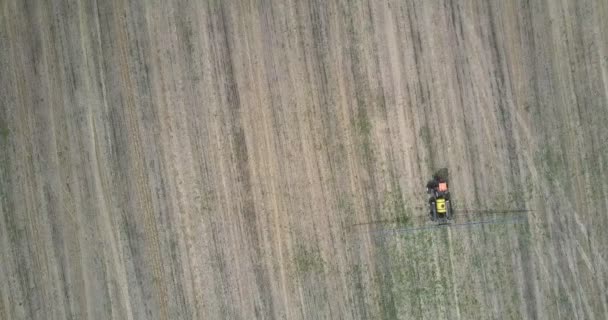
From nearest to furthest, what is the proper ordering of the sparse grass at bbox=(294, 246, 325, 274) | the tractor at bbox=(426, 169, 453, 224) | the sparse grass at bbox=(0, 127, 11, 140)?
the tractor at bbox=(426, 169, 453, 224)
the sparse grass at bbox=(294, 246, 325, 274)
the sparse grass at bbox=(0, 127, 11, 140)

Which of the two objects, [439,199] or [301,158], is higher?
[301,158]

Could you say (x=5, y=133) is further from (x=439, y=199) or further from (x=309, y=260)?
(x=439, y=199)

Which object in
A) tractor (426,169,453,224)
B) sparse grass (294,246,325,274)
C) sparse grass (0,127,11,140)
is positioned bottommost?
sparse grass (294,246,325,274)

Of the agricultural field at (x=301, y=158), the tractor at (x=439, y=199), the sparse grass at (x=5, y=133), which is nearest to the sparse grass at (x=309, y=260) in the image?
the agricultural field at (x=301, y=158)

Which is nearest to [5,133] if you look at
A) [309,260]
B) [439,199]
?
[309,260]

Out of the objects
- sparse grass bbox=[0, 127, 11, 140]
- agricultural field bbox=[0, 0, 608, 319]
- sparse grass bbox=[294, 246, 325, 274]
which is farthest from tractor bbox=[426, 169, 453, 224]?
sparse grass bbox=[0, 127, 11, 140]

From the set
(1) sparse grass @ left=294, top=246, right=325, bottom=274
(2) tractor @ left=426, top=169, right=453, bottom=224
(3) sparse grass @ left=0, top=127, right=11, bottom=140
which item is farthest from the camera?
(3) sparse grass @ left=0, top=127, right=11, bottom=140

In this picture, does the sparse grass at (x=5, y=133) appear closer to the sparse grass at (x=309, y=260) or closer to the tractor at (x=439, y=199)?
the sparse grass at (x=309, y=260)

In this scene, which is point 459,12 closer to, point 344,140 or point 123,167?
point 344,140

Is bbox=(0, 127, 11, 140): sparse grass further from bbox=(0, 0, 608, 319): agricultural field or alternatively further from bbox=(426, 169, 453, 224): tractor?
bbox=(426, 169, 453, 224): tractor
